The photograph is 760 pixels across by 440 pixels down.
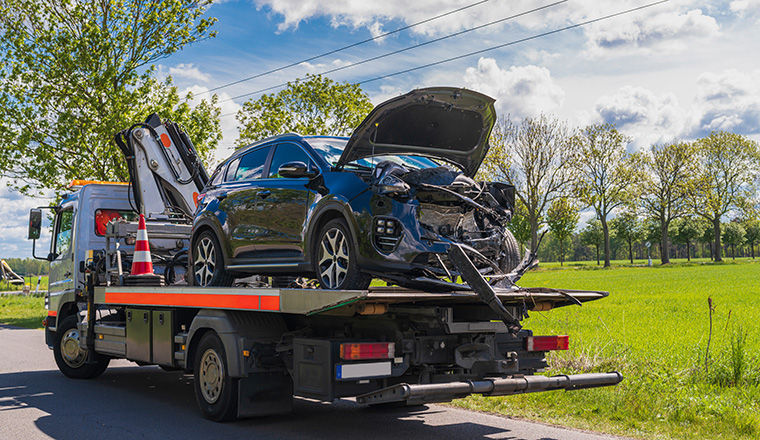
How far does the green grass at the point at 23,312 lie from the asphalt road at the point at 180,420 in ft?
41.3

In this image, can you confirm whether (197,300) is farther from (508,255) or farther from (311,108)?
(311,108)

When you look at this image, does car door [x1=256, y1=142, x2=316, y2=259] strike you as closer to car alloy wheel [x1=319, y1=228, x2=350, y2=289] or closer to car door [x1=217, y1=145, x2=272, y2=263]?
car door [x1=217, y1=145, x2=272, y2=263]

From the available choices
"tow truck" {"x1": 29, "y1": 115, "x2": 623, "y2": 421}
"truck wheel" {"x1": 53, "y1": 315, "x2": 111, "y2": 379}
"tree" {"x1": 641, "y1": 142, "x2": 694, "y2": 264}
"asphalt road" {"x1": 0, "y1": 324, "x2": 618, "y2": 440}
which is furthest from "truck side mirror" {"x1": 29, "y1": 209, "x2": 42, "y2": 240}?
"tree" {"x1": 641, "y1": 142, "x2": 694, "y2": 264}

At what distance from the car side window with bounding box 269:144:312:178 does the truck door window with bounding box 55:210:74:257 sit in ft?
15.8

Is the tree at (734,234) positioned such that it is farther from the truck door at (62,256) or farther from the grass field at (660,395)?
the truck door at (62,256)

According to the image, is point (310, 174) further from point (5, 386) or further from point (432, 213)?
point (5, 386)

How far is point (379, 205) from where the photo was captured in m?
6.33

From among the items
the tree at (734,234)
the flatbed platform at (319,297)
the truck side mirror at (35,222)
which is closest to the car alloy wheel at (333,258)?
the flatbed platform at (319,297)

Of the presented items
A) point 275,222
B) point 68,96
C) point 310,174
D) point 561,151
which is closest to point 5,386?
point 275,222

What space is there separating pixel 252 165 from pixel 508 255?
323 centimetres

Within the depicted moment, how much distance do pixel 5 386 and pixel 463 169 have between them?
22.1 feet

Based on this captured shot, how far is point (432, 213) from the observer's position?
6.36 meters

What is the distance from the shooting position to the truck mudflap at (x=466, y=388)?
5512 millimetres

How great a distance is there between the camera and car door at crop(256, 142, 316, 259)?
7.25 meters
